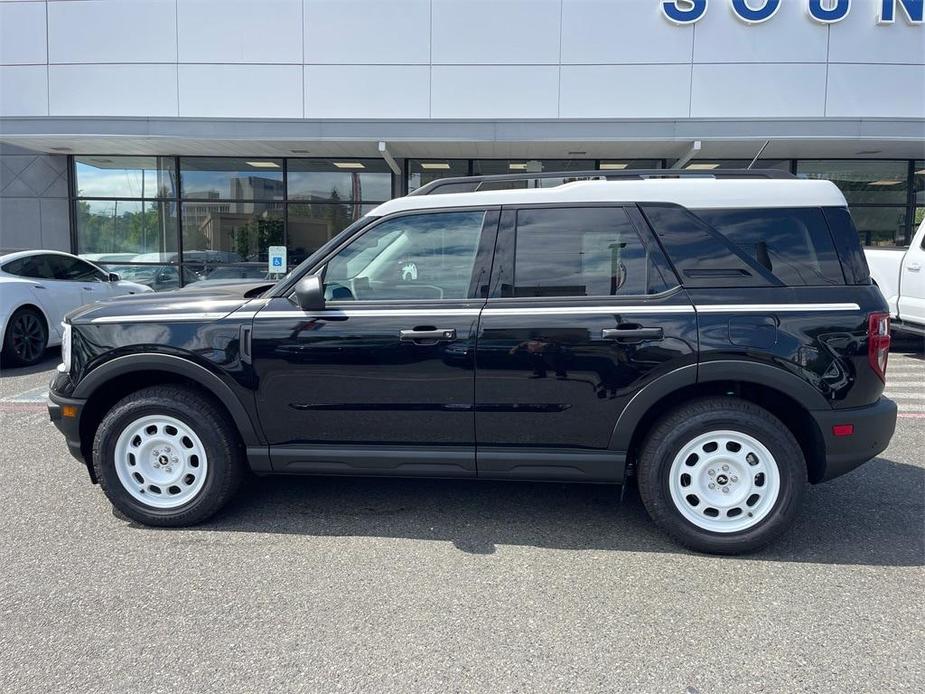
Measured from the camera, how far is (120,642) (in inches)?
105

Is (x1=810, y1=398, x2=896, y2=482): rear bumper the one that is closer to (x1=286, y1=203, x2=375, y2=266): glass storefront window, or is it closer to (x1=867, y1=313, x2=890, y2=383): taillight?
(x1=867, y1=313, x2=890, y2=383): taillight

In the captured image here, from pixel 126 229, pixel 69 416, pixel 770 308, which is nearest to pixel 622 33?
pixel 770 308

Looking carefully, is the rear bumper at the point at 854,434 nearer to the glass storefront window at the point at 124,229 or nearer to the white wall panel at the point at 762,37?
the white wall panel at the point at 762,37

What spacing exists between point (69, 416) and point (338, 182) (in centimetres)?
1071

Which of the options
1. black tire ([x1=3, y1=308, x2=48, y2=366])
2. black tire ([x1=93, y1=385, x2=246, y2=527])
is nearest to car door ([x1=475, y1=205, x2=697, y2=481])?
black tire ([x1=93, y1=385, x2=246, y2=527])

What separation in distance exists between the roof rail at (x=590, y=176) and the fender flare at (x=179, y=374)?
1.56 metres

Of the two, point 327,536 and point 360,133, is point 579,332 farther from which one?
point 360,133

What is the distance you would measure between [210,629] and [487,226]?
7.79 ft

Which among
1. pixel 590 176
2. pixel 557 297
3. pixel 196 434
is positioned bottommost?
pixel 196 434

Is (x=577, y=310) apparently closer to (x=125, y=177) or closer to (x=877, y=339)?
(x=877, y=339)

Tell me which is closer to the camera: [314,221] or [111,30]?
[111,30]

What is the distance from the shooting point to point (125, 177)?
14000mm

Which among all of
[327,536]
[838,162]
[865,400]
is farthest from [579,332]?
[838,162]

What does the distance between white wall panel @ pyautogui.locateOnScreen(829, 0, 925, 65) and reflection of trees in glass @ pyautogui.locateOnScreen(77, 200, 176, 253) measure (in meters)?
13.7
